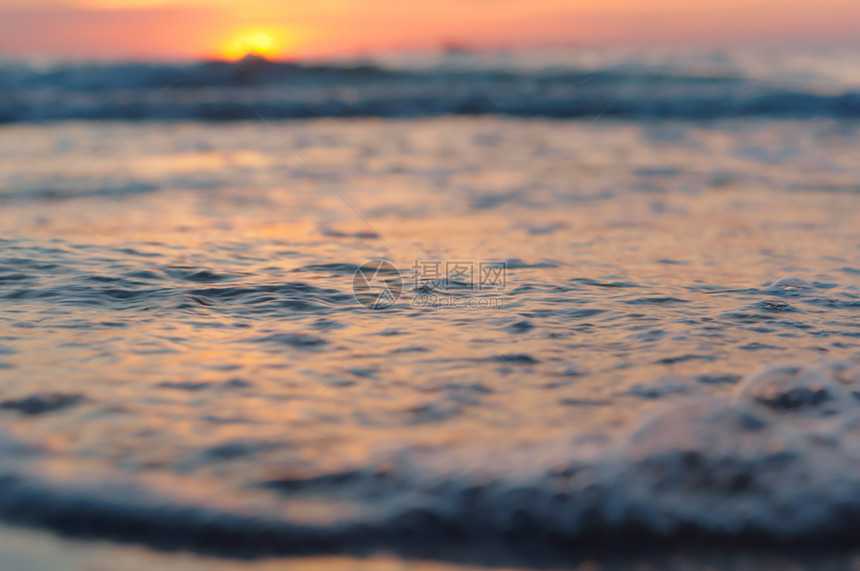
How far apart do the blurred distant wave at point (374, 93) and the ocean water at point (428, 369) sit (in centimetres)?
605

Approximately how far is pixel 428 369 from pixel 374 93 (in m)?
12.5

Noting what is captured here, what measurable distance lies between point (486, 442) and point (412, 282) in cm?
172

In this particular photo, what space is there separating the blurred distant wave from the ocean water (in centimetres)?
605

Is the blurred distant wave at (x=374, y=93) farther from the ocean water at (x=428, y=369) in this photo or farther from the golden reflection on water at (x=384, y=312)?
the ocean water at (x=428, y=369)

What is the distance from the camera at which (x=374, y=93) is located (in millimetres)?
14172

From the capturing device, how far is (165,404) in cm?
219

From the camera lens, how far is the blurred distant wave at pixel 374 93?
1218 cm

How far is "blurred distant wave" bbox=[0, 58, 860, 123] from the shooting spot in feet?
40.0

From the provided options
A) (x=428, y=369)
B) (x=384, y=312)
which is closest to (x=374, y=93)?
(x=384, y=312)

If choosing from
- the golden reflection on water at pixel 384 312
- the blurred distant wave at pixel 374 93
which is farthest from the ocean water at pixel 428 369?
the blurred distant wave at pixel 374 93

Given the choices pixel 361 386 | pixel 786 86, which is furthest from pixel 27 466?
pixel 786 86

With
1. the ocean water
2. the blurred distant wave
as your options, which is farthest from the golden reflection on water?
the blurred distant wave

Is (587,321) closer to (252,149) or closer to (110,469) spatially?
(110,469)

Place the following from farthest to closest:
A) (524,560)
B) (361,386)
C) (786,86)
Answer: (786,86), (361,386), (524,560)
